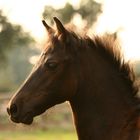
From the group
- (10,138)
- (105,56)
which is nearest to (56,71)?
(105,56)

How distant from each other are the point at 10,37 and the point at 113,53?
2926 centimetres

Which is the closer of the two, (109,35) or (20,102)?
(20,102)

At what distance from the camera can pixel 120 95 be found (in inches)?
241

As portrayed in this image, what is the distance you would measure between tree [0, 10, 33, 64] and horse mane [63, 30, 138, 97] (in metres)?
26.8

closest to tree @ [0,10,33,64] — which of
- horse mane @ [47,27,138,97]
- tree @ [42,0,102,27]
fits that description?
tree @ [42,0,102,27]

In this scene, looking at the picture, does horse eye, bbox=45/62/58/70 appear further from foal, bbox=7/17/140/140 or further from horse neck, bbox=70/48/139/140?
horse neck, bbox=70/48/139/140

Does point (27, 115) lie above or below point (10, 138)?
below

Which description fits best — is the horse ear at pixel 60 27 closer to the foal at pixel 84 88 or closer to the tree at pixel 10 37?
the foal at pixel 84 88

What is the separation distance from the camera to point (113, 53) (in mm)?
6270

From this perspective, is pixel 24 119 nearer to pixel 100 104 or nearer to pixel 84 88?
pixel 84 88

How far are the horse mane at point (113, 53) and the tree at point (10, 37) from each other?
26774 millimetres

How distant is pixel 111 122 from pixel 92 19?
36.7 metres

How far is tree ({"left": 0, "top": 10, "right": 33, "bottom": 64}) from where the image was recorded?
111 ft

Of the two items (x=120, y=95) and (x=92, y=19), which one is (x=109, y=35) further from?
(x=92, y=19)
